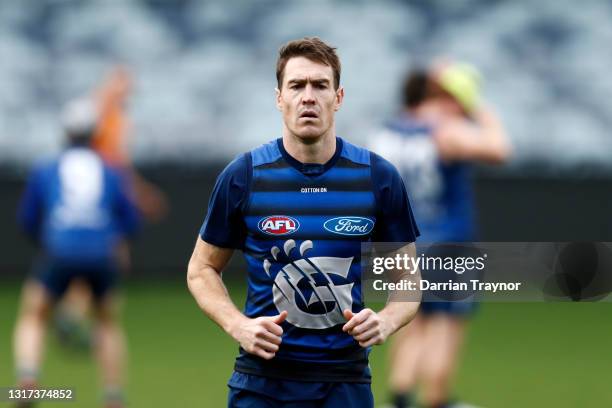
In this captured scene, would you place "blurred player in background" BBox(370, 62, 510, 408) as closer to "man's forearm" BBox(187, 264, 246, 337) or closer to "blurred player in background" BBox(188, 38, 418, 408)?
"blurred player in background" BBox(188, 38, 418, 408)

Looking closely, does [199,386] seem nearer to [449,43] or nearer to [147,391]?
[147,391]

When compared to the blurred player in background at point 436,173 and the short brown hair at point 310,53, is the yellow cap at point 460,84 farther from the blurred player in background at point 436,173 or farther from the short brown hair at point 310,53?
the short brown hair at point 310,53

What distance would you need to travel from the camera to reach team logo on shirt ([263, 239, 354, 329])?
503cm

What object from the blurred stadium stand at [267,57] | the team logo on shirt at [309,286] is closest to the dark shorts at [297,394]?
the team logo on shirt at [309,286]

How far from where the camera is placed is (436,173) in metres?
8.99

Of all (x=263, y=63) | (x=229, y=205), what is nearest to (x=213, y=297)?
(x=229, y=205)

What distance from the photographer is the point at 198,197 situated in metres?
19.7

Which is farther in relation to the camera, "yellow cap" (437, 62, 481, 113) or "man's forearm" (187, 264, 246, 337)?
"yellow cap" (437, 62, 481, 113)

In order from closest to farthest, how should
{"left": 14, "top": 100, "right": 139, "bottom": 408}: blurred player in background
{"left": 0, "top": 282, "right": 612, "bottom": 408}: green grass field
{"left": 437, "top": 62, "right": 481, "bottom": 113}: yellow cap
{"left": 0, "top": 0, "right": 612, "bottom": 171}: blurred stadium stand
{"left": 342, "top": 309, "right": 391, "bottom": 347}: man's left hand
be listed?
{"left": 342, "top": 309, "right": 391, "bottom": 347}: man's left hand < {"left": 437, "top": 62, "right": 481, "bottom": 113}: yellow cap < {"left": 14, "top": 100, "right": 139, "bottom": 408}: blurred player in background < {"left": 0, "top": 282, "right": 612, "bottom": 408}: green grass field < {"left": 0, "top": 0, "right": 612, "bottom": 171}: blurred stadium stand

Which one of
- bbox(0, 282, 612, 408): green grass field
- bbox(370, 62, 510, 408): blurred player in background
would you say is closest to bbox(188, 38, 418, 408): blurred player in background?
bbox(370, 62, 510, 408): blurred player in background

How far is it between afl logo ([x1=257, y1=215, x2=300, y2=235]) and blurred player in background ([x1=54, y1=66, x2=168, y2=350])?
5.52 m

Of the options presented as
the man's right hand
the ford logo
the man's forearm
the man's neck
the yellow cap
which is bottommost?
the man's right hand

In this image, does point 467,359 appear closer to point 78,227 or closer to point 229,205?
point 78,227

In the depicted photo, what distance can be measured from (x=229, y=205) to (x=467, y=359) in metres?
8.20
